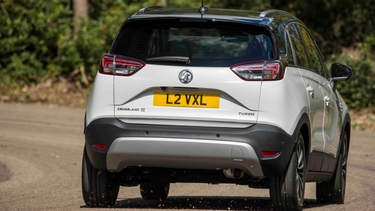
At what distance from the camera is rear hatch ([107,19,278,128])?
23.1 ft

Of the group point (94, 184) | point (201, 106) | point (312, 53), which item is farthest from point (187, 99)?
point (312, 53)

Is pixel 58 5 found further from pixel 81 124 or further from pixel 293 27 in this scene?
pixel 293 27

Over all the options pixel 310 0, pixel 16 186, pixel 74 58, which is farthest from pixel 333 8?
pixel 16 186

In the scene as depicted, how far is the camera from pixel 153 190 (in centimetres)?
911

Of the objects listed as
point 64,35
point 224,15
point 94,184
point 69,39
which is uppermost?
point 224,15

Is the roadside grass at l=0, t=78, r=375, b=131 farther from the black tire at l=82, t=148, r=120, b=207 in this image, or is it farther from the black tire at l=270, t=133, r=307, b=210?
the black tire at l=82, t=148, r=120, b=207

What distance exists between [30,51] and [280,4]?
7851 mm

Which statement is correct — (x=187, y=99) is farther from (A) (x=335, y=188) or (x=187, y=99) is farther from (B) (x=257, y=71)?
(A) (x=335, y=188)

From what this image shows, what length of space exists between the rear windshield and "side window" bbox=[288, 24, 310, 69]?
2.23ft

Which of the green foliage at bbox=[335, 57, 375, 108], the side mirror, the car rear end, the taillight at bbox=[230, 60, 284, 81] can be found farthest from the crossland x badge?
the green foliage at bbox=[335, 57, 375, 108]

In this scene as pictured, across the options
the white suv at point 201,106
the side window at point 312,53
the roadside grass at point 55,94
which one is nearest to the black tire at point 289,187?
the white suv at point 201,106

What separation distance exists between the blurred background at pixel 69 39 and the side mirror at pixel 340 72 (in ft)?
47.9

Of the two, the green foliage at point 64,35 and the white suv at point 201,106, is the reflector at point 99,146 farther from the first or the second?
the green foliage at point 64,35

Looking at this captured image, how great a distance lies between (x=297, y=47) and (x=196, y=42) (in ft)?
3.97
